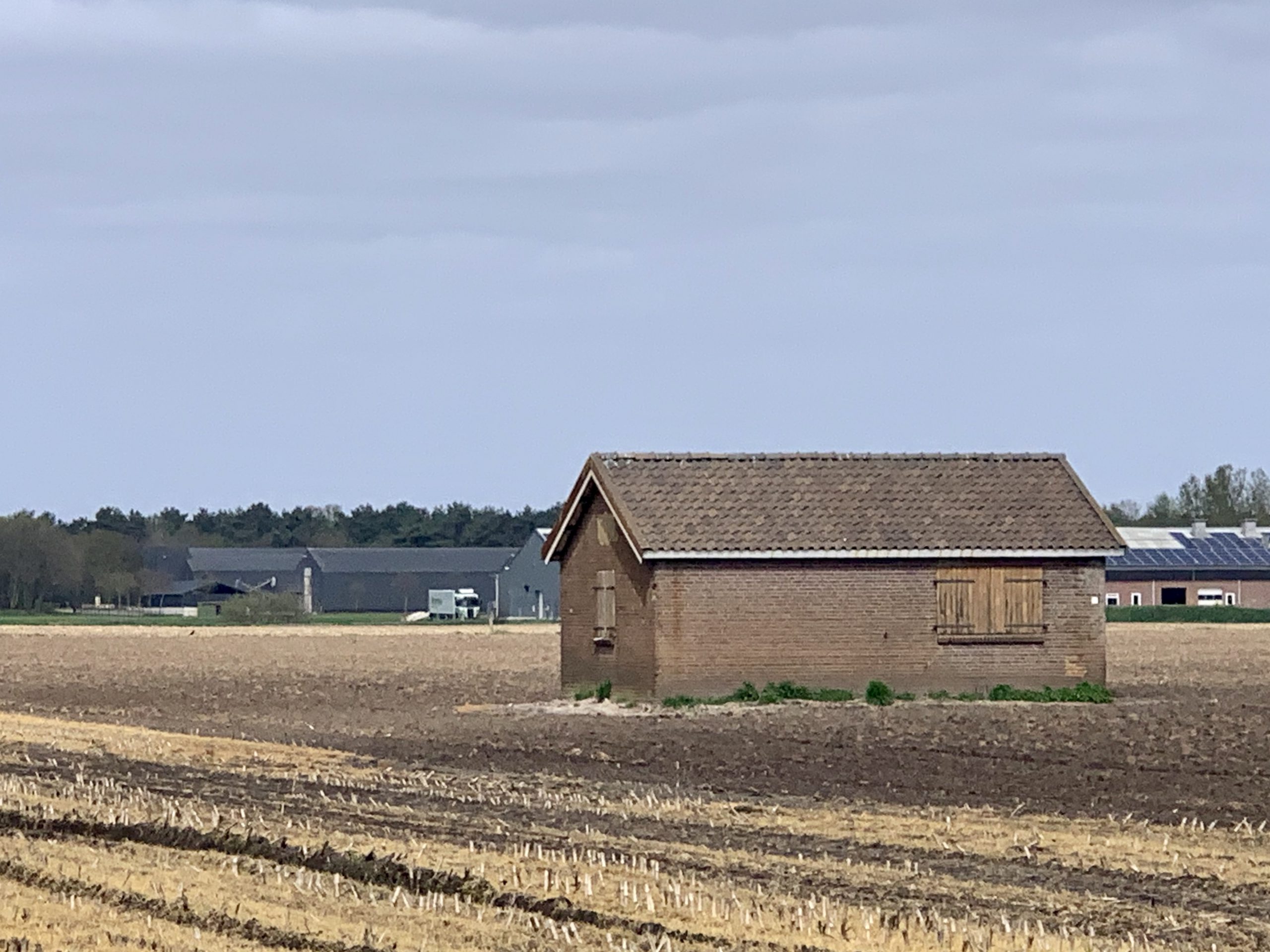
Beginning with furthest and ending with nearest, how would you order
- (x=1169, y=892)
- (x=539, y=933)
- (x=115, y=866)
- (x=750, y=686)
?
1. (x=750, y=686)
2. (x=115, y=866)
3. (x=1169, y=892)
4. (x=539, y=933)

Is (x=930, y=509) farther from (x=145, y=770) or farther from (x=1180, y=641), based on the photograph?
(x=1180, y=641)

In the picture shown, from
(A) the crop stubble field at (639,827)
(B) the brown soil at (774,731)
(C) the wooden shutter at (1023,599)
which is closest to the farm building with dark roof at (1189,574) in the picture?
(B) the brown soil at (774,731)

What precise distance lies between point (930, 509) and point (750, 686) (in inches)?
Result: 198

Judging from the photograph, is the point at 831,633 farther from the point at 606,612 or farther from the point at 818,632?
the point at 606,612

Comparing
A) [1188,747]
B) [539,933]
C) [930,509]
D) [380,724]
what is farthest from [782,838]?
[930,509]

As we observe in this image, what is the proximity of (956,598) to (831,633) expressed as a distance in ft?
8.06

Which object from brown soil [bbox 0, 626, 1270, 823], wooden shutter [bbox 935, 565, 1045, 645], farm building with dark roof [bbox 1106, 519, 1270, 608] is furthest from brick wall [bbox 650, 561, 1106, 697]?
farm building with dark roof [bbox 1106, 519, 1270, 608]

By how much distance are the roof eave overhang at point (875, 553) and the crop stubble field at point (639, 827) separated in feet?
8.99

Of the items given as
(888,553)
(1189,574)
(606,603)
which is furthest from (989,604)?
(1189,574)

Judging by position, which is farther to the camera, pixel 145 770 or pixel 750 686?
pixel 750 686

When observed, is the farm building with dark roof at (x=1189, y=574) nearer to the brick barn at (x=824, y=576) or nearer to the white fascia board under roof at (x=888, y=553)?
the brick barn at (x=824, y=576)

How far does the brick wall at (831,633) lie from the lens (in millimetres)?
35750

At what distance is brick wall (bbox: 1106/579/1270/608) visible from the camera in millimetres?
115375

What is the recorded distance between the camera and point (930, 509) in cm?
3794
